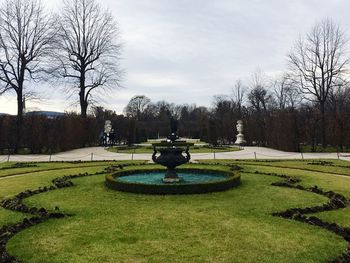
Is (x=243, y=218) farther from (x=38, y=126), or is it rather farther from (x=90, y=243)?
(x=38, y=126)

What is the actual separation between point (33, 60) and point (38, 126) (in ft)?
22.6

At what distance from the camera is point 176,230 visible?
7969mm

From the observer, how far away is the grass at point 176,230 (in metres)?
6.59

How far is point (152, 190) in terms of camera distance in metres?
12.2

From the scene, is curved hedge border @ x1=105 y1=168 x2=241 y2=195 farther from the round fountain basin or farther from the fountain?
the round fountain basin

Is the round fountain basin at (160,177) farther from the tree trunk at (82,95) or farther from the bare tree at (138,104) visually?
the bare tree at (138,104)

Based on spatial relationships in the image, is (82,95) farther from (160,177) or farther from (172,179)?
(172,179)

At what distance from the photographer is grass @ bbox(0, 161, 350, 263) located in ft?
21.6

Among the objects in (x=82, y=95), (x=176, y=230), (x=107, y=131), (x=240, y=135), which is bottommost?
(x=176, y=230)

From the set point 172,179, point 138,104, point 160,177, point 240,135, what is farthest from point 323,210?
point 138,104

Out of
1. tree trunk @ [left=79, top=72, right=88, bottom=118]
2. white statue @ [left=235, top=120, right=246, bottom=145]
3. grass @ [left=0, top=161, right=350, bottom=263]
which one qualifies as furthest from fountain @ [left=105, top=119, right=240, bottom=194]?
white statue @ [left=235, top=120, right=246, bottom=145]

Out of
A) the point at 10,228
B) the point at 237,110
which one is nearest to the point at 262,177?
the point at 10,228

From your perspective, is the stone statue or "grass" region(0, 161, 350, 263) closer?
"grass" region(0, 161, 350, 263)

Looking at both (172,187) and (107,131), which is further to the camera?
(107,131)
